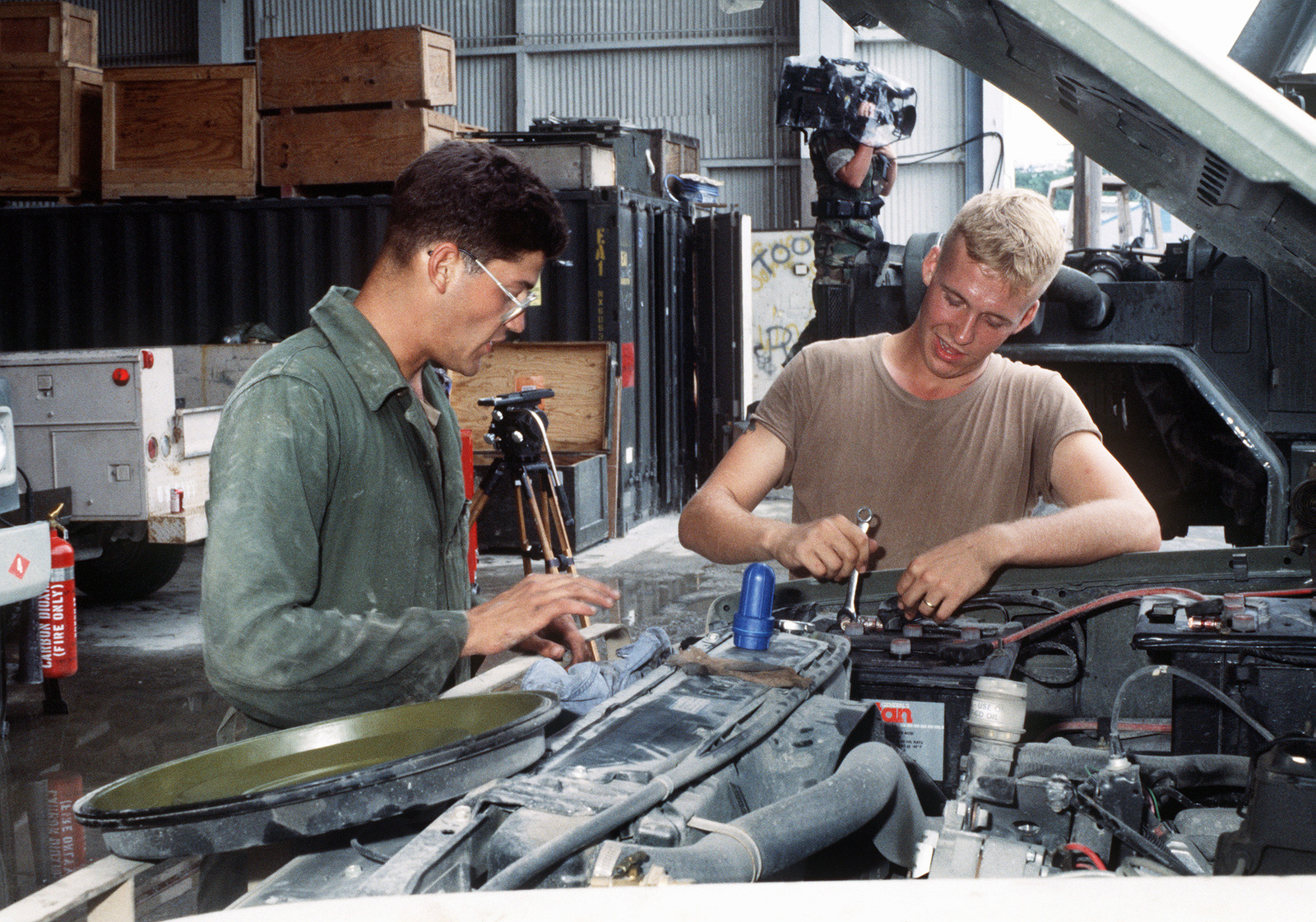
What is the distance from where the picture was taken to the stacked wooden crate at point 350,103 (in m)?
8.14

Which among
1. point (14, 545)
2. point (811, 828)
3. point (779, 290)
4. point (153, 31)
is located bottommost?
point (14, 545)

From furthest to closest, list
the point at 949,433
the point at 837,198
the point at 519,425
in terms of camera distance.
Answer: the point at 837,198 < the point at 519,425 < the point at 949,433

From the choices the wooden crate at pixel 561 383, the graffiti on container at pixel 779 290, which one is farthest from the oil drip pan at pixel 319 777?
the graffiti on container at pixel 779 290

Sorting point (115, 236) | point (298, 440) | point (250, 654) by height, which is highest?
point (115, 236)

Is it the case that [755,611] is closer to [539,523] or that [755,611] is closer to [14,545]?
[14,545]

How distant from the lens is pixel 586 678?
162 cm

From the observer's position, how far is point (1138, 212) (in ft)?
49.8

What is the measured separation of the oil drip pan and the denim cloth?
0.20 m

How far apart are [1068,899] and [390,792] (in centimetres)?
62

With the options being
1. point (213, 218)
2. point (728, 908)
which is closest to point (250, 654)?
point (728, 908)

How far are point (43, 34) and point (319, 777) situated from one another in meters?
8.24

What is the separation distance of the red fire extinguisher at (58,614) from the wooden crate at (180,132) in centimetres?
445

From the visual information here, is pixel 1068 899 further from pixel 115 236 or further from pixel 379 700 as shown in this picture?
pixel 115 236

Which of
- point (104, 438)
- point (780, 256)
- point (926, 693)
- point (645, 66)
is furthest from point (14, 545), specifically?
point (645, 66)
